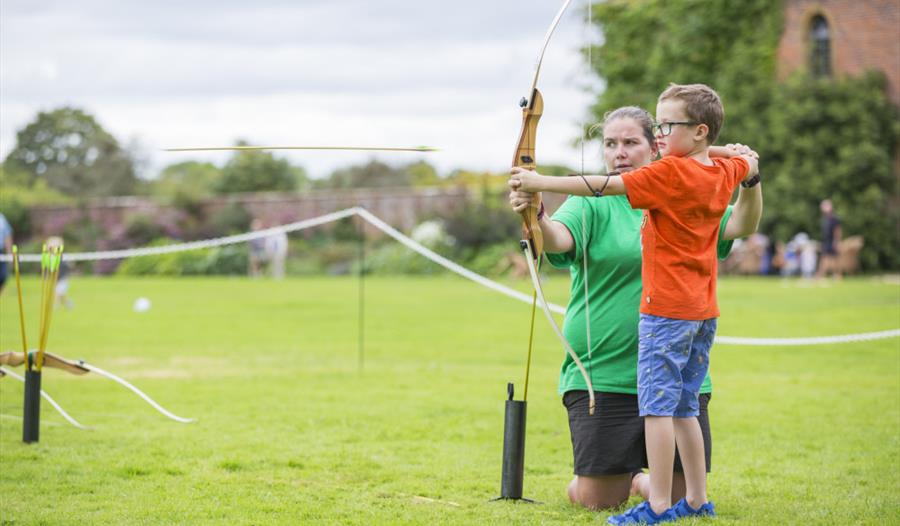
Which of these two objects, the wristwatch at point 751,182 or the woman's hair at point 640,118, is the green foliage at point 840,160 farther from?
the wristwatch at point 751,182

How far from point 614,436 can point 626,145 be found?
1.35 meters

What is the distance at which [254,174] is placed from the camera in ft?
179

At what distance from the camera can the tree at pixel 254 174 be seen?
5438 centimetres

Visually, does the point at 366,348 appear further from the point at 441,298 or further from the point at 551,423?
the point at 441,298

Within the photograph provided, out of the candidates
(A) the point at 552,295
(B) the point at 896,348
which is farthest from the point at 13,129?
(A) the point at 552,295

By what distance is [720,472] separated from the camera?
20.5 ft

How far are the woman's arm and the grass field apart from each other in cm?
124

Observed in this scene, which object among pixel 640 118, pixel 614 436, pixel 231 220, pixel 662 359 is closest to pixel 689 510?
pixel 614 436

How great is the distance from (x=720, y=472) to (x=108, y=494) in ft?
11.3

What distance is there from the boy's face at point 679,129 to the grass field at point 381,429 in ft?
5.56

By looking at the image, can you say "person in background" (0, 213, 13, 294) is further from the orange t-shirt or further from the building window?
the building window

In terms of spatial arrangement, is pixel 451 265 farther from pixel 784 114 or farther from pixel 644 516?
pixel 784 114

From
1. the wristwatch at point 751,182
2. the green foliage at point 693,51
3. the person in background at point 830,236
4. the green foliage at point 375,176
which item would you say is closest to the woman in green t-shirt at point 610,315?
the wristwatch at point 751,182

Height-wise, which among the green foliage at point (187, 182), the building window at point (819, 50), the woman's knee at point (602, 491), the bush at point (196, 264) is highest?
the building window at point (819, 50)
